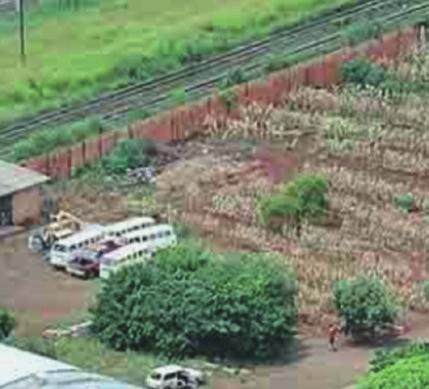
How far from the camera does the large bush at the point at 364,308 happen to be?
27422 mm

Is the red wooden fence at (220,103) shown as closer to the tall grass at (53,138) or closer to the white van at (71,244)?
the tall grass at (53,138)

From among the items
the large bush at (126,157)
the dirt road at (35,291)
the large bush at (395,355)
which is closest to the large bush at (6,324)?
the dirt road at (35,291)

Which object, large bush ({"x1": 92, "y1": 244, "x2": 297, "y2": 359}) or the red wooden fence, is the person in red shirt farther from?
the red wooden fence

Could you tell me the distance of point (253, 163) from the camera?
34.6 metres

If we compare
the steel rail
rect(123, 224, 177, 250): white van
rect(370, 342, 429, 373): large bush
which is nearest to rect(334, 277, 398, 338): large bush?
rect(370, 342, 429, 373): large bush

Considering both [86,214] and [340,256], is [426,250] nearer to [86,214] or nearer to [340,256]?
[340,256]

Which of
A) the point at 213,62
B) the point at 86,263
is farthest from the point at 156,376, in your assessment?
the point at 213,62

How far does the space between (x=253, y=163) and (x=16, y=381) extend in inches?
502

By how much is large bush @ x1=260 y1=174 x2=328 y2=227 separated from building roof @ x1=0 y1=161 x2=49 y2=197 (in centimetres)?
317

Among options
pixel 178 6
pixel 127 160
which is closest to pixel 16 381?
pixel 127 160

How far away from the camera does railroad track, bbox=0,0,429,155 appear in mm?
36562

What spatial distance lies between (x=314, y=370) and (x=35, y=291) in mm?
4435

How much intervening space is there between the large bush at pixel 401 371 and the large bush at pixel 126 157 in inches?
372

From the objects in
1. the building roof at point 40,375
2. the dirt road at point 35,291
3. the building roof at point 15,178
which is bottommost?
the dirt road at point 35,291
